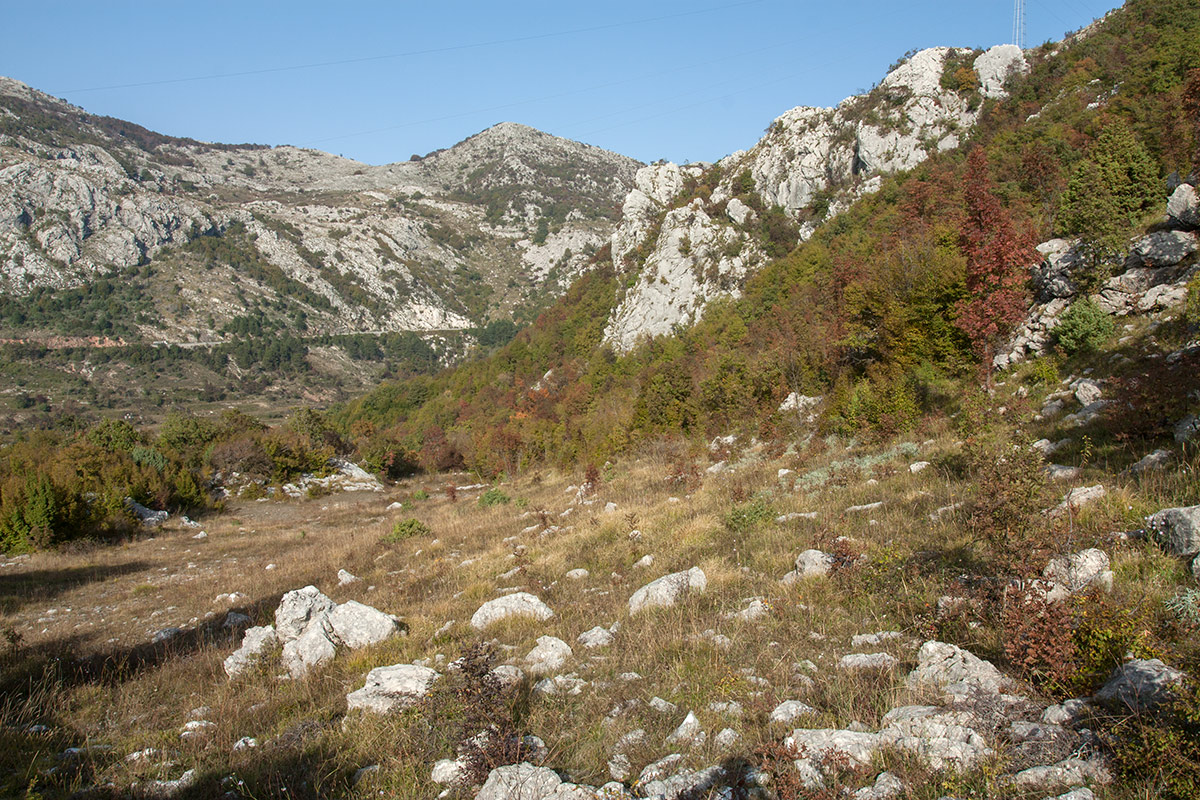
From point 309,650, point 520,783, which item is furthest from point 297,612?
point 520,783

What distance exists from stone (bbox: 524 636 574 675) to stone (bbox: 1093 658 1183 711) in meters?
3.91

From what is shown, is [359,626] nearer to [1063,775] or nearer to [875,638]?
[875,638]

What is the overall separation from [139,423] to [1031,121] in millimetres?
100907

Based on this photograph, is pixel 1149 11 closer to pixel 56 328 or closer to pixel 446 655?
pixel 446 655

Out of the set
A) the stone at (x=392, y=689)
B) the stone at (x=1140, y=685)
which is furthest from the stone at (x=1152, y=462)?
the stone at (x=392, y=689)

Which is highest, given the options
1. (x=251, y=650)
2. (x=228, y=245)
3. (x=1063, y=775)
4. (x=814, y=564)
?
(x=228, y=245)

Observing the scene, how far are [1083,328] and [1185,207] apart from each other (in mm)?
3586

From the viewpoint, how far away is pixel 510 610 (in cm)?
685

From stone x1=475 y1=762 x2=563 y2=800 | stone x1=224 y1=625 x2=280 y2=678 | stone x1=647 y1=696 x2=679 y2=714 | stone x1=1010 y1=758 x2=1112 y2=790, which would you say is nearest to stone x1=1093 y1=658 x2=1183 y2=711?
stone x1=1010 y1=758 x2=1112 y2=790

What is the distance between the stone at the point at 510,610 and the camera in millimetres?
6723

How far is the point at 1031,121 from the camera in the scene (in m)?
33.0

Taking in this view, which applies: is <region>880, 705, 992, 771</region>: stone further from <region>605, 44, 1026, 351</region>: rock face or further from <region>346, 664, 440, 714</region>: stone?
<region>605, 44, 1026, 351</region>: rock face

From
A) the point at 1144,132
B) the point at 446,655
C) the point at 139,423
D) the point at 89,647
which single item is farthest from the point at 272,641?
the point at 139,423

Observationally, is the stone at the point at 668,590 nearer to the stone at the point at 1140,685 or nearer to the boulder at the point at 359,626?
the boulder at the point at 359,626
